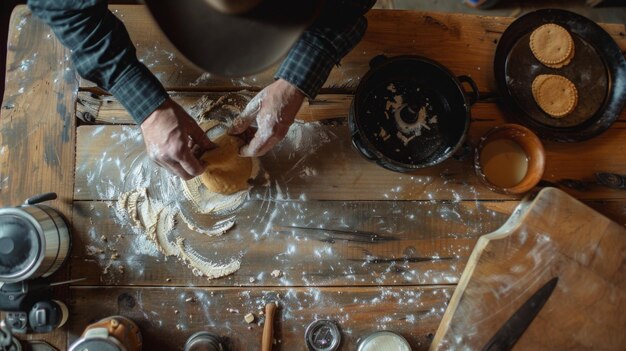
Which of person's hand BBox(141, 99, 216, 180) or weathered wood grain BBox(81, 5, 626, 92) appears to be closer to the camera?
person's hand BBox(141, 99, 216, 180)

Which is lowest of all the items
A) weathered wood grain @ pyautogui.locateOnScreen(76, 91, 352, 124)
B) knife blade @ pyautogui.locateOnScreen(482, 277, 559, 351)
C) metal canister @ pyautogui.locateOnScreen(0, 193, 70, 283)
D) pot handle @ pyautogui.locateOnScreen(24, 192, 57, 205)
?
knife blade @ pyautogui.locateOnScreen(482, 277, 559, 351)

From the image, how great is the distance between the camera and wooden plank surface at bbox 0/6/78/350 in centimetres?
126

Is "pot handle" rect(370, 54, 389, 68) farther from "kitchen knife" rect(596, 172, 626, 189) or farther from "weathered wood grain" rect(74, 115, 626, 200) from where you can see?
"kitchen knife" rect(596, 172, 626, 189)

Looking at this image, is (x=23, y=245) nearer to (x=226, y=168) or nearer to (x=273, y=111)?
(x=226, y=168)

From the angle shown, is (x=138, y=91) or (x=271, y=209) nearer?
(x=138, y=91)

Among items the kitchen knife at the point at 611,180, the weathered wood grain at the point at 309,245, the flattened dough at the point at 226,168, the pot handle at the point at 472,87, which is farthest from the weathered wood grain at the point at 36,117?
the kitchen knife at the point at 611,180

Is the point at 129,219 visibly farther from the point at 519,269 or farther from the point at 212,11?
the point at 519,269

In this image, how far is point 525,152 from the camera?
1316mm

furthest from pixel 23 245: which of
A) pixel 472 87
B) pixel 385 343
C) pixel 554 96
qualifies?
pixel 554 96

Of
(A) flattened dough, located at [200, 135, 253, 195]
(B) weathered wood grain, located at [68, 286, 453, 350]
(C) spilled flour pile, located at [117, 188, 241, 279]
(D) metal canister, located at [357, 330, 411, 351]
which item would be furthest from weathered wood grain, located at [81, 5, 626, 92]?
(D) metal canister, located at [357, 330, 411, 351]

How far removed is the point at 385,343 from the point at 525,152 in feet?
2.30

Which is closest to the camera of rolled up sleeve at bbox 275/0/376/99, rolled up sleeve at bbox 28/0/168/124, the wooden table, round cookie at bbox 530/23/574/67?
rolled up sleeve at bbox 28/0/168/124

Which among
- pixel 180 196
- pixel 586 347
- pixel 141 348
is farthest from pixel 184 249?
pixel 586 347

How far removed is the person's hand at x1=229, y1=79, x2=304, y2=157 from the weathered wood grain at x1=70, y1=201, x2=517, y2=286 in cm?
22
